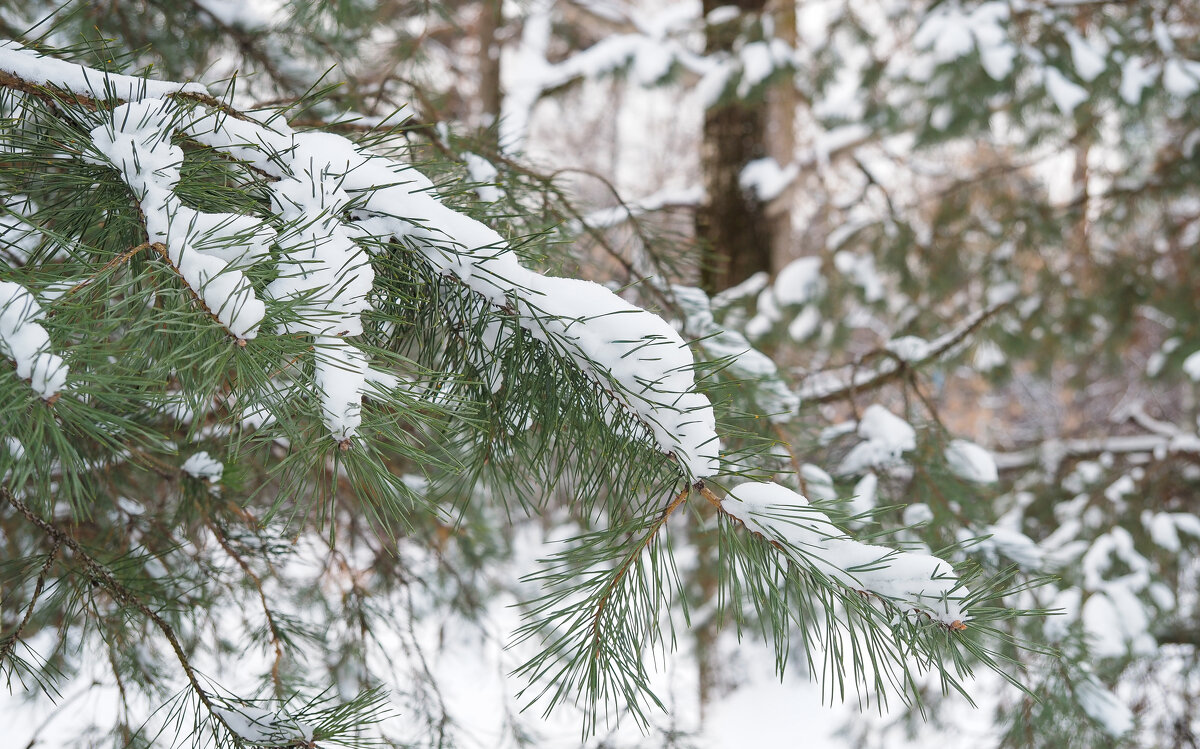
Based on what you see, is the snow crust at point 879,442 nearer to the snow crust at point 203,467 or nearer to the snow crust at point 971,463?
the snow crust at point 971,463

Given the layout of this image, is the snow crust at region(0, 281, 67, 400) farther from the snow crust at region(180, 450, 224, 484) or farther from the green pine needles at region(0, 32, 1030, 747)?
the snow crust at region(180, 450, 224, 484)

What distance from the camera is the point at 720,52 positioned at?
130 inches

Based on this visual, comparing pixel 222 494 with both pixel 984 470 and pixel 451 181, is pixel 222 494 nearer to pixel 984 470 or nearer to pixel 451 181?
pixel 451 181

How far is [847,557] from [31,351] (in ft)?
2.17

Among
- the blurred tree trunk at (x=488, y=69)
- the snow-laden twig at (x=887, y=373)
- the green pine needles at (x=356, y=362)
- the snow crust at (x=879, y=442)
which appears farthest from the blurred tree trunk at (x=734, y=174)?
the green pine needles at (x=356, y=362)

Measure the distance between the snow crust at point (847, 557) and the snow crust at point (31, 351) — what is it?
0.54m

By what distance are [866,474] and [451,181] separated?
39.0 inches

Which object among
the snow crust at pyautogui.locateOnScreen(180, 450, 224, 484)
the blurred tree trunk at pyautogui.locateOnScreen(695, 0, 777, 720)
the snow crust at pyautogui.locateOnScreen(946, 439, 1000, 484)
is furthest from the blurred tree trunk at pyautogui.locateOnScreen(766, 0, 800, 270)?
the snow crust at pyautogui.locateOnScreen(180, 450, 224, 484)

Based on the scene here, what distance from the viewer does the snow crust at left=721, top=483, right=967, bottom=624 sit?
65 centimetres

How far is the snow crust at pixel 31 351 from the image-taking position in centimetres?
52

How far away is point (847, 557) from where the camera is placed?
67 centimetres

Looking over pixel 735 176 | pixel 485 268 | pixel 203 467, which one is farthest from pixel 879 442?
pixel 735 176

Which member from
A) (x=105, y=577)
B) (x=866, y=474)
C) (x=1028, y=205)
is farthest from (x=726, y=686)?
(x=105, y=577)

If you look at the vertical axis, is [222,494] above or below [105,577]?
above
